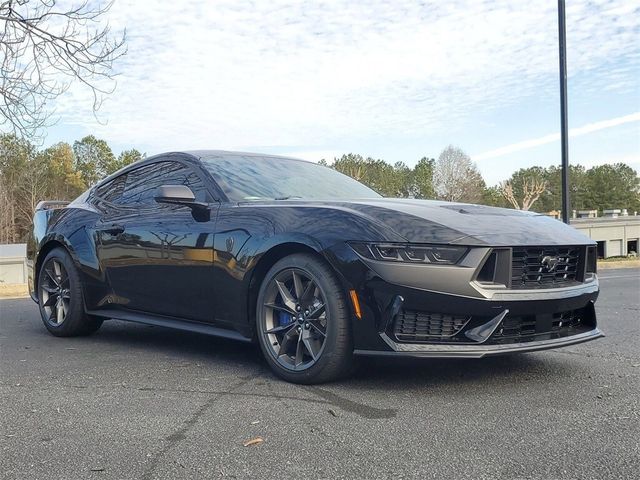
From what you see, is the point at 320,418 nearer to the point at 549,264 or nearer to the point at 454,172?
the point at 549,264

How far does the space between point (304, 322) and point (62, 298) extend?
2.83 metres

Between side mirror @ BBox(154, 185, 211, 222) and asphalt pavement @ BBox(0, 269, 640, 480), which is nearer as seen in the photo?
asphalt pavement @ BBox(0, 269, 640, 480)

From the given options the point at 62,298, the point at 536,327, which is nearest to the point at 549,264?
the point at 536,327

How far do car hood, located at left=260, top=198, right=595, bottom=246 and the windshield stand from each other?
561 mm

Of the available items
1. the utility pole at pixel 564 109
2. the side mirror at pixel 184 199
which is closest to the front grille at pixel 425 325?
the side mirror at pixel 184 199

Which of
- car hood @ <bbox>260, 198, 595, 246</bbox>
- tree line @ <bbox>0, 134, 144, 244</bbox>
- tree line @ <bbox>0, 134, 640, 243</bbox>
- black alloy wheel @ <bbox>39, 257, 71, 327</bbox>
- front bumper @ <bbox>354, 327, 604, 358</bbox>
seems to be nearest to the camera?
front bumper @ <bbox>354, 327, 604, 358</bbox>

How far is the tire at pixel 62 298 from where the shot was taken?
5195mm

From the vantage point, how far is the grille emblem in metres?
3.45

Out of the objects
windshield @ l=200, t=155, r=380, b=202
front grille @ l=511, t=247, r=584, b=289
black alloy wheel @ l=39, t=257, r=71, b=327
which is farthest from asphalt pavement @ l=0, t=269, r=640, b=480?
windshield @ l=200, t=155, r=380, b=202

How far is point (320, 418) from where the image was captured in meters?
2.90

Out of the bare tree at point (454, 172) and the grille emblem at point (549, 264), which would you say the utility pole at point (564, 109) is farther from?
the bare tree at point (454, 172)

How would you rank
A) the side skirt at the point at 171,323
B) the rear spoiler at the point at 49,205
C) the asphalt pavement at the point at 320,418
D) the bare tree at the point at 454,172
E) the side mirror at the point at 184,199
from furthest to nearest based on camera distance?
the bare tree at the point at 454,172
the rear spoiler at the point at 49,205
the side mirror at the point at 184,199
the side skirt at the point at 171,323
the asphalt pavement at the point at 320,418

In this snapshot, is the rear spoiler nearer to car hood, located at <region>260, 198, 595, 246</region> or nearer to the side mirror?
the side mirror

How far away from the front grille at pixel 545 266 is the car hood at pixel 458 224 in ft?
0.17
